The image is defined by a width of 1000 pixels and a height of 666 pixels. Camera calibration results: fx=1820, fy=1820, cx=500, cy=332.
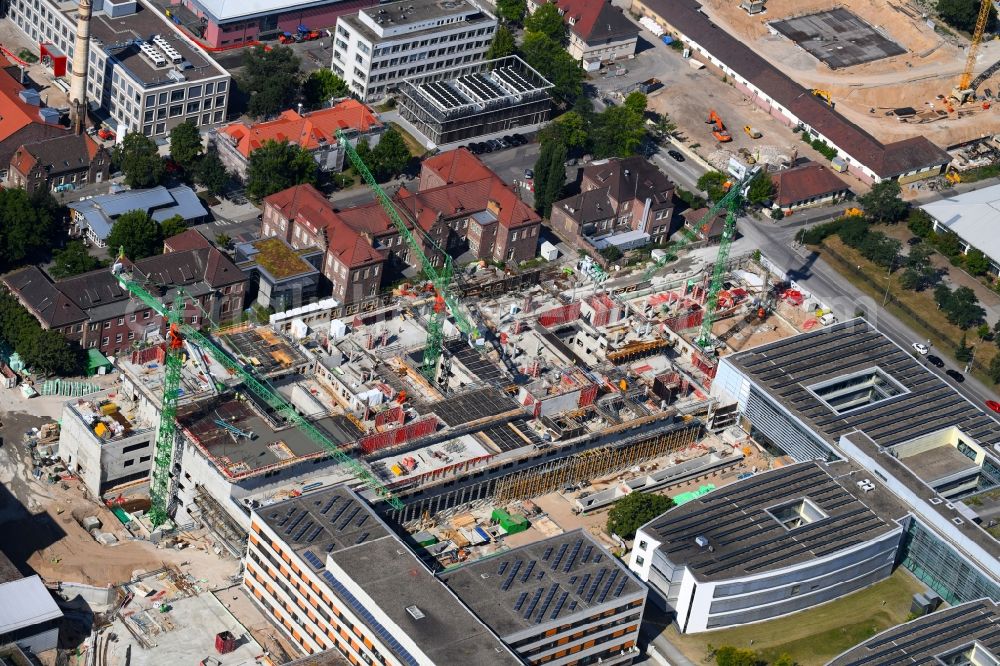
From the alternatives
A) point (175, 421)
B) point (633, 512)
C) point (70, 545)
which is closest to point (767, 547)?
point (633, 512)

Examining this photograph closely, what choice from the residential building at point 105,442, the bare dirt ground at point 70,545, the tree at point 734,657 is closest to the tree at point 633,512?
the tree at point 734,657

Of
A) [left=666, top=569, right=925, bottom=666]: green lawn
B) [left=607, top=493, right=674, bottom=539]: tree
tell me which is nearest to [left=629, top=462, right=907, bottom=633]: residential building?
[left=666, top=569, right=925, bottom=666]: green lawn

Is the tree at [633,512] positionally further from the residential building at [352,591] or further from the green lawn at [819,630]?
the residential building at [352,591]

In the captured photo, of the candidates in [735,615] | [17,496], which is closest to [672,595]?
[735,615]

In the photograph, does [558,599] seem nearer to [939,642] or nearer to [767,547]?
[767,547]

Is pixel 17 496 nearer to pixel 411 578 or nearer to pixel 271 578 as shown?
pixel 271 578

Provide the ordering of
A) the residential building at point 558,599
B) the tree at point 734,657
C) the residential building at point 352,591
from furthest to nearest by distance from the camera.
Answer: the tree at point 734,657
the residential building at point 558,599
the residential building at point 352,591
